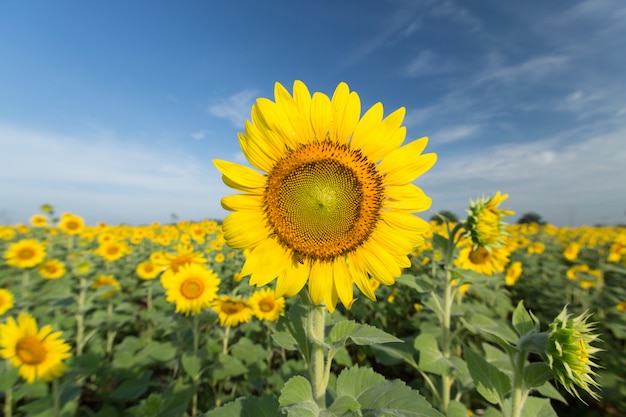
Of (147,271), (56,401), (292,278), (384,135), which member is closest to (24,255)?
(147,271)

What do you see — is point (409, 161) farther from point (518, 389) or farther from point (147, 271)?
point (147, 271)

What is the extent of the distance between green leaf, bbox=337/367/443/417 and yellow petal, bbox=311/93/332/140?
1.30 metres

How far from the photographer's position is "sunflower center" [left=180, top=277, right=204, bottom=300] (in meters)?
Result: 3.91

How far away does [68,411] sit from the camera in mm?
3270

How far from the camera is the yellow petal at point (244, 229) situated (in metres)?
1.60

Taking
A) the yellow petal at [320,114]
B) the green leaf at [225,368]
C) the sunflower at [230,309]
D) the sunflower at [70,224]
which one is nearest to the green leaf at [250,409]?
the yellow petal at [320,114]

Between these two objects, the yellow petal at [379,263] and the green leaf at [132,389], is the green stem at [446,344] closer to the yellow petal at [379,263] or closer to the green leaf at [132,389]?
the yellow petal at [379,263]

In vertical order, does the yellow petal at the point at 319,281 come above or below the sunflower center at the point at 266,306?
above

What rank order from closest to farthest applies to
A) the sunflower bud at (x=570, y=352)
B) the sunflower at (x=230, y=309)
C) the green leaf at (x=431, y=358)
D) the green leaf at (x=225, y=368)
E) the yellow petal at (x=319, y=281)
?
the sunflower bud at (x=570, y=352), the yellow petal at (x=319, y=281), the green leaf at (x=431, y=358), the green leaf at (x=225, y=368), the sunflower at (x=230, y=309)

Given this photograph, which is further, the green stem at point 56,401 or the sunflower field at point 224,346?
the green stem at point 56,401

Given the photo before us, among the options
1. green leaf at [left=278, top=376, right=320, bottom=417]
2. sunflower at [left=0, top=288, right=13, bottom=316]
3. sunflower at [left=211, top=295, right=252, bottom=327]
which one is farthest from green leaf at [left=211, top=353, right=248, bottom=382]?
sunflower at [left=0, top=288, right=13, bottom=316]

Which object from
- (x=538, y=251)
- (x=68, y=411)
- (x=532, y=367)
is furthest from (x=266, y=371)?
(x=538, y=251)

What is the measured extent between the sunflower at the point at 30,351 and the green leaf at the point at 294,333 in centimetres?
288

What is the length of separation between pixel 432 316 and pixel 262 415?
10.9 ft
